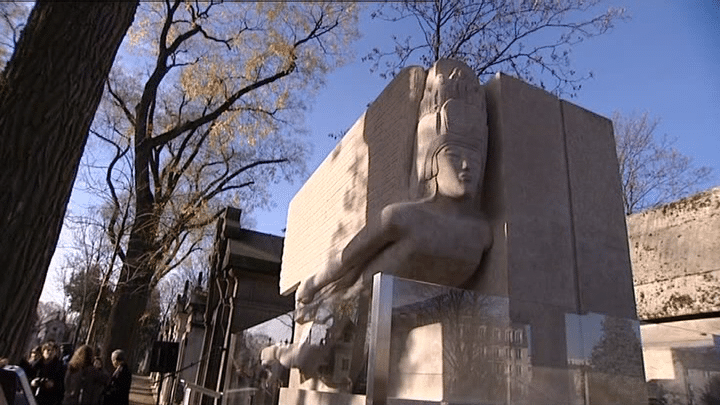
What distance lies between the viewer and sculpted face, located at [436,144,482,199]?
3729 millimetres

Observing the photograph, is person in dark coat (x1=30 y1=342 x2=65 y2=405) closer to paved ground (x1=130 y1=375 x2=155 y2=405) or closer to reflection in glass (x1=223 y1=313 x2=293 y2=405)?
reflection in glass (x1=223 y1=313 x2=293 y2=405)

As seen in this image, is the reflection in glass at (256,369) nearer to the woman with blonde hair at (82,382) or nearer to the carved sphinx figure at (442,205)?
the carved sphinx figure at (442,205)

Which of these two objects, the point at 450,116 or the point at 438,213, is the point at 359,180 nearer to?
the point at 450,116

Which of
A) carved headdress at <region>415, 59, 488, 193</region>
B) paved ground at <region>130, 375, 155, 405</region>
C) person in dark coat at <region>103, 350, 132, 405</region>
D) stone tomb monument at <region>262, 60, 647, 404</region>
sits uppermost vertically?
carved headdress at <region>415, 59, 488, 193</region>

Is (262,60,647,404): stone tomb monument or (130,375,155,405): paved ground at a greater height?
(262,60,647,404): stone tomb monument

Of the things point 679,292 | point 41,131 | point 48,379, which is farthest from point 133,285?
point 679,292

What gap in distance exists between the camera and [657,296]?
5.68 meters

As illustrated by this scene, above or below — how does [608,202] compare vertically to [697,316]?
above

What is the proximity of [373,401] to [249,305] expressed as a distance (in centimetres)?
811

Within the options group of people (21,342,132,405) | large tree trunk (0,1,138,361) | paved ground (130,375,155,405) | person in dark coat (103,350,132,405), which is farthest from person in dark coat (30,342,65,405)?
paved ground (130,375,155,405)

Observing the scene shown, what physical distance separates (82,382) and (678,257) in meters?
7.10

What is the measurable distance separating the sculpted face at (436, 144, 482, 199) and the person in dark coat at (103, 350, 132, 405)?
601cm

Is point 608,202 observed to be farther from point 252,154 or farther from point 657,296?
point 252,154

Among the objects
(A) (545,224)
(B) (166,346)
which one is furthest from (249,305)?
(A) (545,224)
